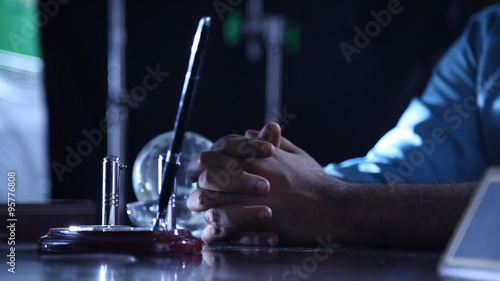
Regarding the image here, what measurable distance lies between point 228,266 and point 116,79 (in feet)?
10.8

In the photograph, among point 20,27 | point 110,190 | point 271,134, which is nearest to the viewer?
point 110,190

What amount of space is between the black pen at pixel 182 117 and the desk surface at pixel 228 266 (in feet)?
0.25

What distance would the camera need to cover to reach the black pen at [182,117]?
97 cm

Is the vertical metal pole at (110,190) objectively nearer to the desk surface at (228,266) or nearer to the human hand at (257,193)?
the desk surface at (228,266)

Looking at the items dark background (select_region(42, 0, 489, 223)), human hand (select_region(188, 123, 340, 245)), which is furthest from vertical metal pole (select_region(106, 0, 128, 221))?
human hand (select_region(188, 123, 340, 245))

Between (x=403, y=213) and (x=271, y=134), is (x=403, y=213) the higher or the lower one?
the lower one

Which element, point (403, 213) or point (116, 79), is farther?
point (116, 79)

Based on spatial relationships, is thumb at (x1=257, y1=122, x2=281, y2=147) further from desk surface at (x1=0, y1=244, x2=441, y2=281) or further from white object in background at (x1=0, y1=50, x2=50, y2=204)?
white object in background at (x1=0, y1=50, x2=50, y2=204)

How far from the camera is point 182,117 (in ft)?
3.21

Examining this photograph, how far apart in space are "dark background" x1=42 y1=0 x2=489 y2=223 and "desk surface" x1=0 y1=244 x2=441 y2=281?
10.1ft

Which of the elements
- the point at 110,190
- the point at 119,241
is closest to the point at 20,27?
the point at 110,190

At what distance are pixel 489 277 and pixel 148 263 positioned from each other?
37 cm

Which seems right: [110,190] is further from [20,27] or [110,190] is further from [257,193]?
[20,27]

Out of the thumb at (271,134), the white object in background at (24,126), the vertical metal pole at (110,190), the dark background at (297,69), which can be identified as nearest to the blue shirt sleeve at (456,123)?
the thumb at (271,134)
